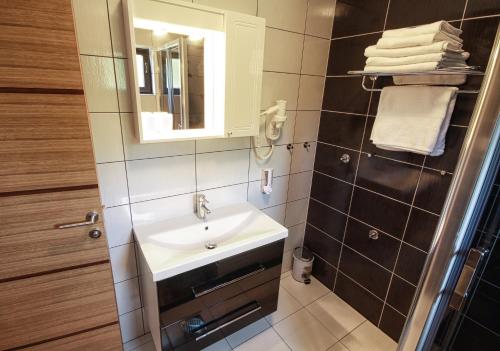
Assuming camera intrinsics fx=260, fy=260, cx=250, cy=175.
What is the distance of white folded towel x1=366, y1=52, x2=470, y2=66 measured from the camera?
1066 millimetres

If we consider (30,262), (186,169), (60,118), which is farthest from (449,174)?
(30,262)

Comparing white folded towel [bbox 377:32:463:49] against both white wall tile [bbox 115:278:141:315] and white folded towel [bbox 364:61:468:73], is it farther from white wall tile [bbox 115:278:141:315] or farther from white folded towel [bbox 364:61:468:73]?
white wall tile [bbox 115:278:141:315]

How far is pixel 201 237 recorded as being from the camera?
4.80 feet

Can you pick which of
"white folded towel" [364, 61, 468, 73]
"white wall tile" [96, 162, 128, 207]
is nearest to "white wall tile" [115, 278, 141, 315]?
"white wall tile" [96, 162, 128, 207]

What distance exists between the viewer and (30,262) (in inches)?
37.1

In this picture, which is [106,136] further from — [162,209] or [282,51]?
[282,51]

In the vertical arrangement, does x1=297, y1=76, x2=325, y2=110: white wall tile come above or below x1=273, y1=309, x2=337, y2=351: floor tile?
above

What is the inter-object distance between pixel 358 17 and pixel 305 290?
A: 1.96 metres

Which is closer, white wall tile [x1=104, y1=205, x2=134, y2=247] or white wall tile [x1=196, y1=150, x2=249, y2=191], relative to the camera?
white wall tile [x1=104, y1=205, x2=134, y2=247]

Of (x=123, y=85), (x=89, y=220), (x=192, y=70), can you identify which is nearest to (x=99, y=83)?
(x=123, y=85)

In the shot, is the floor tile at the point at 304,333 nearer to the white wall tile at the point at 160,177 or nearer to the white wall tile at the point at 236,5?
the white wall tile at the point at 160,177

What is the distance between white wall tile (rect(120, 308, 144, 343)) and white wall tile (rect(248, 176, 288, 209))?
98 centimetres

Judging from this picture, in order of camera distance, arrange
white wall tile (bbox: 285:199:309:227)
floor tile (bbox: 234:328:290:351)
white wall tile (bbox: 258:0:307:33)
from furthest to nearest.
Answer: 1. white wall tile (bbox: 285:199:309:227)
2. floor tile (bbox: 234:328:290:351)
3. white wall tile (bbox: 258:0:307:33)

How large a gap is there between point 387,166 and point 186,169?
1183 millimetres
